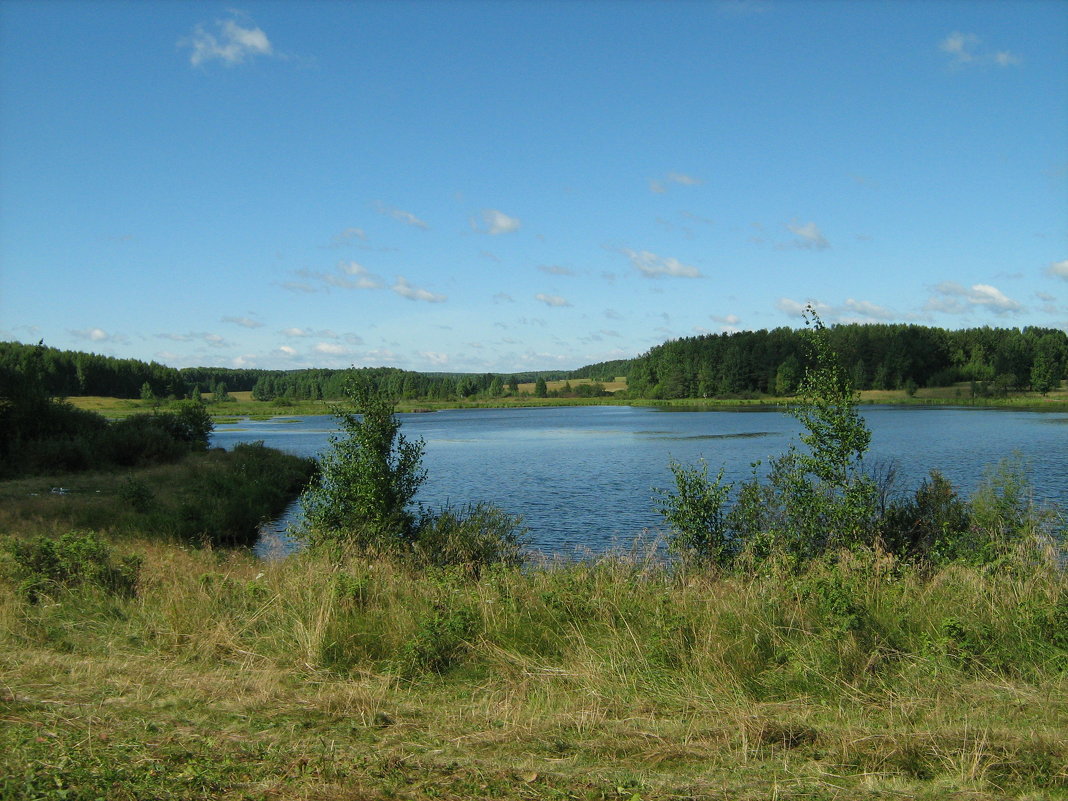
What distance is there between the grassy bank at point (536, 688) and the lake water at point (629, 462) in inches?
361

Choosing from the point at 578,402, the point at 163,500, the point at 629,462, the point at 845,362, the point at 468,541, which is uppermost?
the point at 845,362

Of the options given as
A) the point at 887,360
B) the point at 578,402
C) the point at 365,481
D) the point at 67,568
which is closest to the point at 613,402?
the point at 578,402

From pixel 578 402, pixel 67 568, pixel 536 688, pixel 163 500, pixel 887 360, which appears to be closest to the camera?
pixel 536 688

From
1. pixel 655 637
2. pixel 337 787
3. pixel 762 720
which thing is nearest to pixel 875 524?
pixel 655 637

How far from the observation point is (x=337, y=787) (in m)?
4.18

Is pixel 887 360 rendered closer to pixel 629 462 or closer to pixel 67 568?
pixel 629 462

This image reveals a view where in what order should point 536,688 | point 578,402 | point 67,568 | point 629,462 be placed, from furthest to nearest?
point 578,402 < point 629,462 < point 67,568 < point 536,688

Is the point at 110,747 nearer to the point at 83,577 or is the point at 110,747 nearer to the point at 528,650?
the point at 528,650

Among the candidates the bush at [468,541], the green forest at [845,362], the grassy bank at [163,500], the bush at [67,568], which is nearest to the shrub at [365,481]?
the bush at [468,541]

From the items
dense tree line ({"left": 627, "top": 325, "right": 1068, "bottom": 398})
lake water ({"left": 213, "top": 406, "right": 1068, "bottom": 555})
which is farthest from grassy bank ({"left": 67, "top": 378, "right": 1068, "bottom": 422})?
lake water ({"left": 213, "top": 406, "right": 1068, "bottom": 555})

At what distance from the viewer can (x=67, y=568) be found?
885cm

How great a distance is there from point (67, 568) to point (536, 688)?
619 cm

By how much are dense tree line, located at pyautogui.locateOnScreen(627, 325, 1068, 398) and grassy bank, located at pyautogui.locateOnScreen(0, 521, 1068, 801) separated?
371ft

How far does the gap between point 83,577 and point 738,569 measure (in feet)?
28.6
